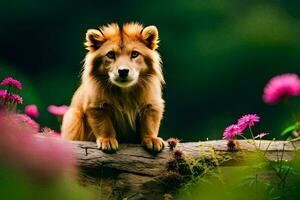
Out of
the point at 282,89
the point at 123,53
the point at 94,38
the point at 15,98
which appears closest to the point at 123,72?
the point at 123,53

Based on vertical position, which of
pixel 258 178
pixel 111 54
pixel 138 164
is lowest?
pixel 258 178

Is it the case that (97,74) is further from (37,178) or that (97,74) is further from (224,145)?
(37,178)

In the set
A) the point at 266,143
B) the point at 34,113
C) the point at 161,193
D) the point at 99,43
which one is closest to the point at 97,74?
the point at 99,43

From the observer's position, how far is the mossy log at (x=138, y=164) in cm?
404

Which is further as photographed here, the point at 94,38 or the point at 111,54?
the point at 94,38

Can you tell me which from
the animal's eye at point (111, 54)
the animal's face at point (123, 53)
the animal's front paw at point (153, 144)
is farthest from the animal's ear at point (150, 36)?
the animal's front paw at point (153, 144)

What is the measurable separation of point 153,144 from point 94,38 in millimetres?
1394

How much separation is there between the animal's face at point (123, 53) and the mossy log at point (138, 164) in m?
0.73

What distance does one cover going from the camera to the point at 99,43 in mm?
4969

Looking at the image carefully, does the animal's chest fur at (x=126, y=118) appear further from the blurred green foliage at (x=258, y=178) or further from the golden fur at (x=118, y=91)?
the blurred green foliage at (x=258, y=178)

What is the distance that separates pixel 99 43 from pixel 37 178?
4433 millimetres

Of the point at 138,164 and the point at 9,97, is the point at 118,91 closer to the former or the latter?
the point at 138,164

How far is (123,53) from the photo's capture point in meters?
4.71

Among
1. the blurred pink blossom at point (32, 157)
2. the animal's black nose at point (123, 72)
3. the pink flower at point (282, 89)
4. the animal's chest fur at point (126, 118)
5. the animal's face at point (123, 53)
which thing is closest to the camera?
the blurred pink blossom at point (32, 157)
